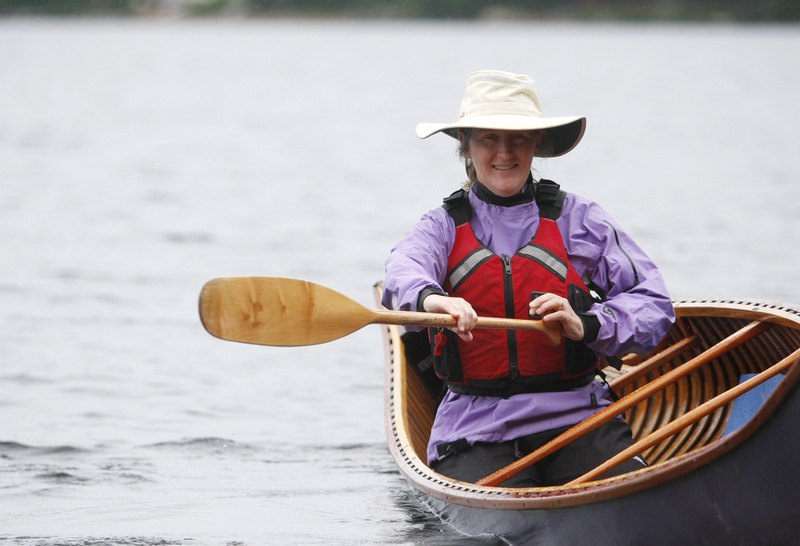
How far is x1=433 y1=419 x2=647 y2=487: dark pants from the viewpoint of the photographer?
336 cm

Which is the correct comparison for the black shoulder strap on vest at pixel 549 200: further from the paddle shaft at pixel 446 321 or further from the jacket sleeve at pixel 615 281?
the paddle shaft at pixel 446 321

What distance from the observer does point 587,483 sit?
299cm

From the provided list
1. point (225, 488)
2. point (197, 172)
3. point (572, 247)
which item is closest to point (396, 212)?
point (197, 172)

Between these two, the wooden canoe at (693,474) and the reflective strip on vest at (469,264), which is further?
the reflective strip on vest at (469,264)

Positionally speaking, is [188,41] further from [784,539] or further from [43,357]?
[784,539]

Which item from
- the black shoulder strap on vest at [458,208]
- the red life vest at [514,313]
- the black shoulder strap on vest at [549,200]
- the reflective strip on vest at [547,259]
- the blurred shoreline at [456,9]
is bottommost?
the blurred shoreline at [456,9]

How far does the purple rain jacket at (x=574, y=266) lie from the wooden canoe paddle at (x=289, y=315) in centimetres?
17

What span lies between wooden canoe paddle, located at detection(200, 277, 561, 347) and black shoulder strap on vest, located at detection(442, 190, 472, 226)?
487 millimetres

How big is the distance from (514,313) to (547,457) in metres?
0.49

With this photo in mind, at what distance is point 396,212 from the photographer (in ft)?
44.2

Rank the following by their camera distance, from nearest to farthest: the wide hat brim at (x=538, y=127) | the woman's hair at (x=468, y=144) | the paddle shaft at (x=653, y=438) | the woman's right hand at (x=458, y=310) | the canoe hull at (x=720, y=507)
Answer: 1. the canoe hull at (x=720, y=507)
2. the woman's right hand at (x=458, y=310)
3. the paddle shaft at (x=653, y=438)
4. the wide hat brim at (x=538, y=127)
5. the woman's hair at (x=468, y=144)

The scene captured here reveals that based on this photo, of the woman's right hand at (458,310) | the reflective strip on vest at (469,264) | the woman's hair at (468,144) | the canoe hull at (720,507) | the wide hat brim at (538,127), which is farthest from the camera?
the woman's hair at (468,144)

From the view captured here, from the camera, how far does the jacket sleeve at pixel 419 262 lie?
3.24 meters

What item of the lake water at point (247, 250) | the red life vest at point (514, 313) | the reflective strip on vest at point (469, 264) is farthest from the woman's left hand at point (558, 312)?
the lake water at point (247, 250)
